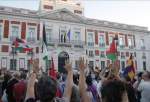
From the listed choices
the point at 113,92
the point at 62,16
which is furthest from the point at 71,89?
the point at 62,16

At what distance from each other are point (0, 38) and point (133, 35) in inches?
877

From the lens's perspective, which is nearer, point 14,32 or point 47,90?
point 47,90

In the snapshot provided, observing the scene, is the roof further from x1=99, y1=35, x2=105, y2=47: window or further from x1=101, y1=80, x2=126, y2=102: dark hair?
x1=101, y1=80, x2=126, y2=102: dark hair

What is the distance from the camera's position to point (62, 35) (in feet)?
115

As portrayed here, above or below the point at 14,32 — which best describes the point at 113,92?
below

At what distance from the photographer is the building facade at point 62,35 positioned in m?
31.5

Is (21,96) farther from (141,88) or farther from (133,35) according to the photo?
(133,35)

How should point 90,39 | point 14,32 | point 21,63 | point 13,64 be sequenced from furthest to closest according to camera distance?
point 90,39
point 14,32
point 21,63
point 13,64

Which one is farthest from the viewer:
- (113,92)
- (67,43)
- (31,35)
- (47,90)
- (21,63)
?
(67,43)

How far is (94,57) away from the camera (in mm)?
36406

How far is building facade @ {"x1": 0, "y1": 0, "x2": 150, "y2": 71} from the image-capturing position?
104ft

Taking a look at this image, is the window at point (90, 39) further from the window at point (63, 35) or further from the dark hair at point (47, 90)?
the dark hair at point (47, 90)

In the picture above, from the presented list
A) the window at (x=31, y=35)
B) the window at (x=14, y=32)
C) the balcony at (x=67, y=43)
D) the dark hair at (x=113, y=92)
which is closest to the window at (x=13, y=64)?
the window at (x=14, y=32)

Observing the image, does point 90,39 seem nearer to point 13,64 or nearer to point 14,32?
point 14,32
